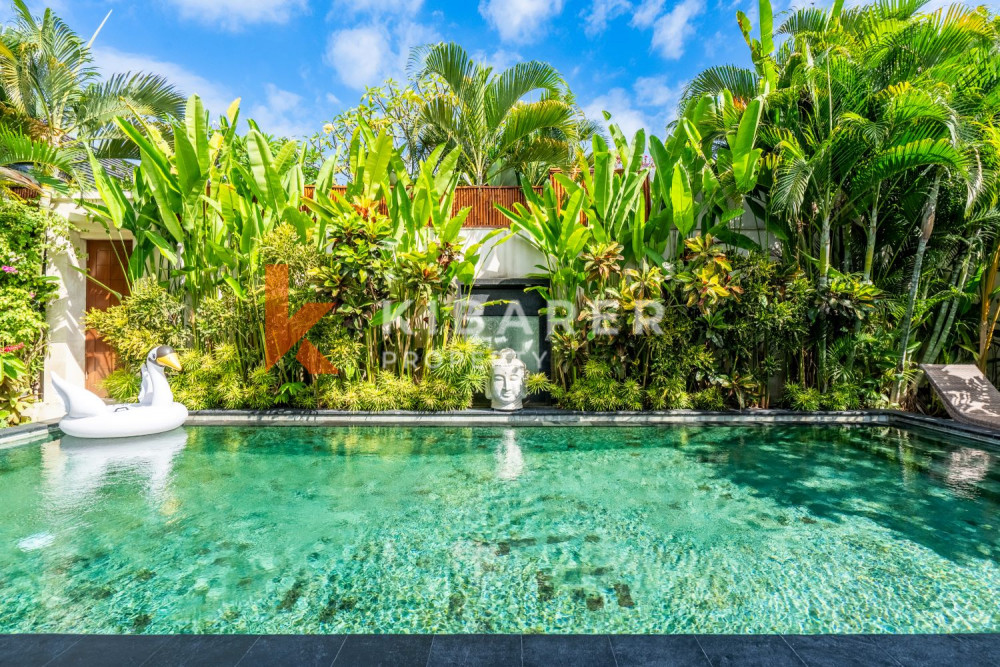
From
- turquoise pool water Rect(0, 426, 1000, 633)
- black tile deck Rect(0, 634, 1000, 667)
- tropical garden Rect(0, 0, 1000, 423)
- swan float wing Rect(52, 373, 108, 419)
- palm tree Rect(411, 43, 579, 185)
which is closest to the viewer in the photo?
black tile deck Rect(0, 634, 1000, 667)

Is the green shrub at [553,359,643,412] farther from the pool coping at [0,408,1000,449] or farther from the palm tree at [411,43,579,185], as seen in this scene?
the palm tree at [411,43,579,185]

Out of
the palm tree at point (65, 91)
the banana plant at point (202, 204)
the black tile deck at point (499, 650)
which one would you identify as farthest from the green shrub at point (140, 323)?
the black tile deck at point (499, 650)

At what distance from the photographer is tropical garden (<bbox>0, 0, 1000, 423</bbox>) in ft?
19.6

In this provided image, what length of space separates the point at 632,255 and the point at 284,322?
4.70 meters

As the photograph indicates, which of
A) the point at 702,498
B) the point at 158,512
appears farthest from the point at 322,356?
the point at 702,498

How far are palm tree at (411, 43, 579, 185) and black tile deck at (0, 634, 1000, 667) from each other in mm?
9271

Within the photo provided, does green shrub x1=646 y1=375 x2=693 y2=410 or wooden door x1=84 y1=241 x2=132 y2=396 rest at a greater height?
wooden door x1=84 y1=241 x2=132 y2=396

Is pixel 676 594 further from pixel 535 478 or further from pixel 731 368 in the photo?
pixel 731 368

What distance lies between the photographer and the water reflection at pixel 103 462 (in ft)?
12.6

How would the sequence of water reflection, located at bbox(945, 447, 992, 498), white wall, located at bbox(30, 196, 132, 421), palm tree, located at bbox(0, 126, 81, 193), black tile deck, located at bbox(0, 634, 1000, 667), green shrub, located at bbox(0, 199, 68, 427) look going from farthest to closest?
white wall, located at bbox(30, 196, 132, 421)
green shrub, located at bbox(0, 199, 68, 427)
palm tree, located at bbox(0, 126, 81, 193)
water reflection, located at bbox(945, 447, 992, 498)
black tile deck, located at bbox(0, 634, 1000, 667)

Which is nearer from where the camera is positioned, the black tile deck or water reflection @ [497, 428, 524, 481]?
the black tile deck

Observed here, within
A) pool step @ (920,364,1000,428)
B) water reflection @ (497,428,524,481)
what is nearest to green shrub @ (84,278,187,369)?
water reflection @ (497,428,524,481)

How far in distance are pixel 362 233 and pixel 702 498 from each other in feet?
15.7

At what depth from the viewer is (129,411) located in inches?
212
